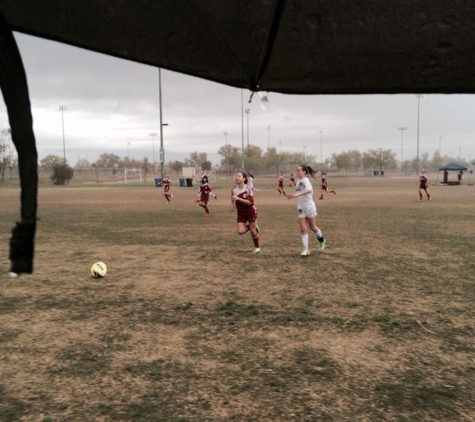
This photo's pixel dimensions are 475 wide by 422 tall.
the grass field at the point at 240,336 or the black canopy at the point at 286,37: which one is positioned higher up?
the black canopy at the point at 286,37

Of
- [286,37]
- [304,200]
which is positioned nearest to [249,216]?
[304,200]

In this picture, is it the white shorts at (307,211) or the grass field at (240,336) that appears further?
the white shorts at (307,211)

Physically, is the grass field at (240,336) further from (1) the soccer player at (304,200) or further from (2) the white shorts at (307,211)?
(2) the white shorts at (307,211)

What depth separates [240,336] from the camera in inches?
194

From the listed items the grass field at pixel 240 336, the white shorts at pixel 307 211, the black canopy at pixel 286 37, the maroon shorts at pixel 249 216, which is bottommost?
the grass field at pixel 240 336

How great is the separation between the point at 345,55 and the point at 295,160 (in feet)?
550

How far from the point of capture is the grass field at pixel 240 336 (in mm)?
3432

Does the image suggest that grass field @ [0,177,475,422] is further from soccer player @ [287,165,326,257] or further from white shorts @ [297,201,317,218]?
white shorts @ [297,201,317,218]

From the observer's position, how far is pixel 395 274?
8.05 m

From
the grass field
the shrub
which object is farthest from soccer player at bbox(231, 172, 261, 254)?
the shrub

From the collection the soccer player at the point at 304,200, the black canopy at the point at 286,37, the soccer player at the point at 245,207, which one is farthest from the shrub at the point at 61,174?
the black canopy at the point at 286,37

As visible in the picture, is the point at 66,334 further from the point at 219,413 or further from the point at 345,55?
the point at 345,55

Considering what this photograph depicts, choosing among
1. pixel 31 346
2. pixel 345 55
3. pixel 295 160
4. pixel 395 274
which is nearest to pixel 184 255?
pixel 395 274

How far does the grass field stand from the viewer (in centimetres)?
343
